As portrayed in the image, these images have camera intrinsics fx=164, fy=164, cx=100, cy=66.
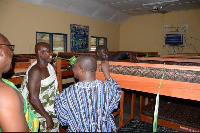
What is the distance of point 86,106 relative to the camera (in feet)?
4.69

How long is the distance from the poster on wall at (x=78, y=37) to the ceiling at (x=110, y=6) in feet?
2.23

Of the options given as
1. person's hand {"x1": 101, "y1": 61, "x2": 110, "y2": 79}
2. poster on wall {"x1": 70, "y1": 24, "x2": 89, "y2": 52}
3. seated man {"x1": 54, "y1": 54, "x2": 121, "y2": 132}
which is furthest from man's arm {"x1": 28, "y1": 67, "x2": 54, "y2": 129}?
poster on wall {"x1": 70, "y1": 24, "x2": 89, "y2": 52}

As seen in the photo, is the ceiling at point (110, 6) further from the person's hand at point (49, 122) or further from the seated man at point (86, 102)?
the seated man at point (86, 102)

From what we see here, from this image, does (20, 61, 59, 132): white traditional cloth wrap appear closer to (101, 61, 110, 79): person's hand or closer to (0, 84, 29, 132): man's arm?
(101, 61, 110, 79): person's hand

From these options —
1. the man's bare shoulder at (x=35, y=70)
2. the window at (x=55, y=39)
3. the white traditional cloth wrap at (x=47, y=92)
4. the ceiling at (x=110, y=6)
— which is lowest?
the white traditional cloth wrap at (x=47, y=92)

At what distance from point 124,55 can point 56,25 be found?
4241 millimetres

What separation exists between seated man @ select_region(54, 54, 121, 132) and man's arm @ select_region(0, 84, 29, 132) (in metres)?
0.55

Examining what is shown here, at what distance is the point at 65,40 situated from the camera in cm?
717

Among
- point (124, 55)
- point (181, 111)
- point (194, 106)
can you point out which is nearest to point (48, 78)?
point (124, 55)

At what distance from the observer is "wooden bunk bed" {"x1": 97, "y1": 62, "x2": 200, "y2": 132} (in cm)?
175

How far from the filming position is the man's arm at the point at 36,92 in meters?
1.96

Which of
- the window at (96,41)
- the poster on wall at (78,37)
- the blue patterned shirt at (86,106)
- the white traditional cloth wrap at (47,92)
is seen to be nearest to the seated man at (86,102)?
the blue patterned shirt at (86,106)

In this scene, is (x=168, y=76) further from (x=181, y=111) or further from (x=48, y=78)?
(x=48, y=78)

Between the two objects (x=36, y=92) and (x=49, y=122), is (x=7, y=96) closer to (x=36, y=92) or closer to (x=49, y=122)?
(x=36, y=92)
